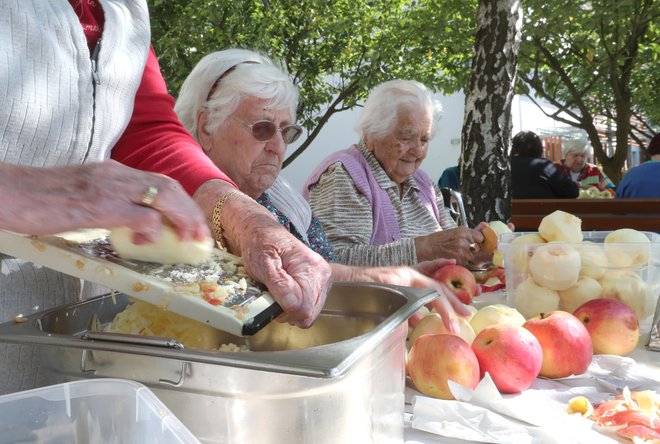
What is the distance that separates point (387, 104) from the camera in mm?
3715

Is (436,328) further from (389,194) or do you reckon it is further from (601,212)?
(601,212)

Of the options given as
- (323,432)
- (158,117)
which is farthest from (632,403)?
(158,117)

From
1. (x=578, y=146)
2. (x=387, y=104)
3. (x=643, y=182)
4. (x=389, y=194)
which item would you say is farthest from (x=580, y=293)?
(x=578, y=146)

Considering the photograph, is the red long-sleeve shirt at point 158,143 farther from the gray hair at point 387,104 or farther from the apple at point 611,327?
the gray hair at point 387,104

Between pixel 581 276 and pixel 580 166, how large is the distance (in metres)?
9.09

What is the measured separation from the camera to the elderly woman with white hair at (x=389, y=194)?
3131 mm

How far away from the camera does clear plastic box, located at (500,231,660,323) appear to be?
1951 millimetres

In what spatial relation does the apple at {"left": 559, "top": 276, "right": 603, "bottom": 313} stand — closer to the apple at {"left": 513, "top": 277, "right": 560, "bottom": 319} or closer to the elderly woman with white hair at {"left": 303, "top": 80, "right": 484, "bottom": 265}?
the apple at {"left": 513, "top": 277, "right": 560, "bottom": 319}

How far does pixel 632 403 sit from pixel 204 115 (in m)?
1.87

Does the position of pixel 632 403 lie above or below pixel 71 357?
below

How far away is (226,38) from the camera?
26.6 ft

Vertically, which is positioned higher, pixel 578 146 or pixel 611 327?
pixel 578 146

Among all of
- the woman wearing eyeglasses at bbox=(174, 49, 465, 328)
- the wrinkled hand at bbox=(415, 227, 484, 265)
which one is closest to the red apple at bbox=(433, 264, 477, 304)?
the wrinkled hand at bbox=(415, 227, 484, 265)

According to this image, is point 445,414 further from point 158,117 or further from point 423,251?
point 423,251
